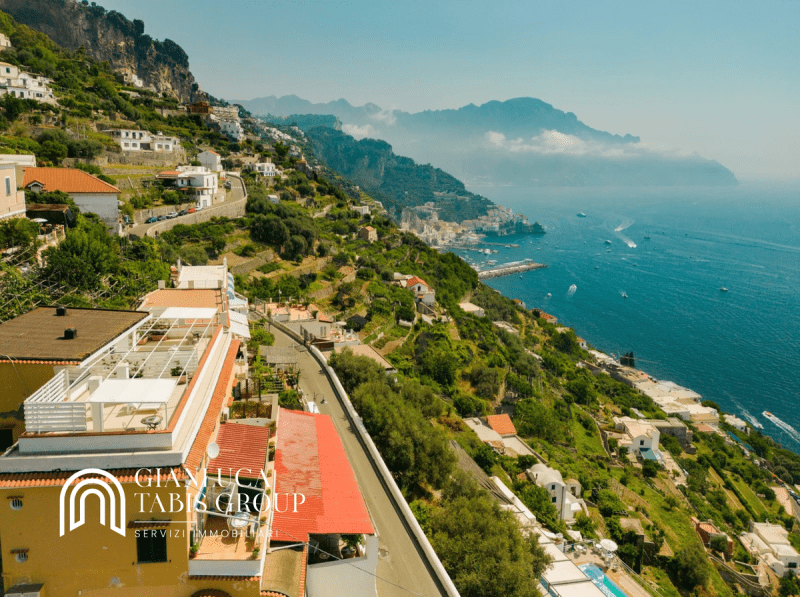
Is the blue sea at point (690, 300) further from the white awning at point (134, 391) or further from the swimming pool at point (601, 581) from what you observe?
the white awning at point (134, 391)

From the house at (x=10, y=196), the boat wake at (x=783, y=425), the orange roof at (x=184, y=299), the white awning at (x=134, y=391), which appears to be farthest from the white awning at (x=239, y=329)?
the boat wake at (x=783, y=425)

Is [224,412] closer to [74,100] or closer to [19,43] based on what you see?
[74,100]

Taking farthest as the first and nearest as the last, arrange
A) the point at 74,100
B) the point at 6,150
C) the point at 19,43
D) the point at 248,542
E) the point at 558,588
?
the point at 19,43 → the point at 74,100 → the point at 6,150 → the point at 558,588 → the point at 248,542

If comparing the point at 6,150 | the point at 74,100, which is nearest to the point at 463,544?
the point at 6,150

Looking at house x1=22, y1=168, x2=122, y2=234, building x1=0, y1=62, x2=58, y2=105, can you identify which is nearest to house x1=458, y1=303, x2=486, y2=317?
house x1=22, y1=168, x2=122, y2=234

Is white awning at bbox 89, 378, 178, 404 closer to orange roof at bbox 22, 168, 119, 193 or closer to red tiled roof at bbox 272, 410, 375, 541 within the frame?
red tiled roof at bbox 272, 410, 375, 541

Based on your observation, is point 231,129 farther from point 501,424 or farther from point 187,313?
point 187,313
